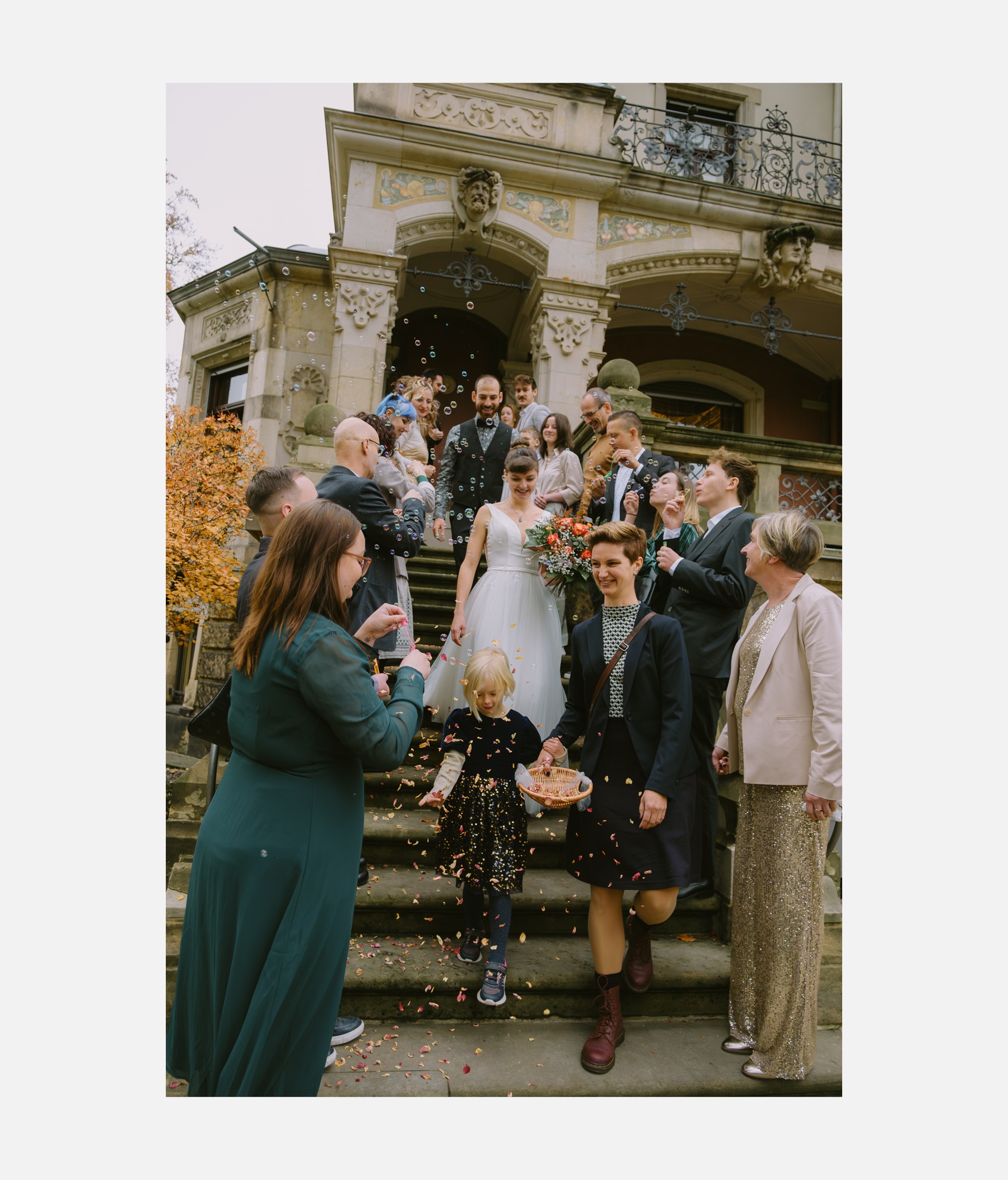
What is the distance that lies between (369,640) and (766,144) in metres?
13.4

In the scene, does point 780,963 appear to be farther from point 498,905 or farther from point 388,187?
point 388,187

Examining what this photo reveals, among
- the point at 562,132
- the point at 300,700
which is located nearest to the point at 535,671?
the point at 300,700

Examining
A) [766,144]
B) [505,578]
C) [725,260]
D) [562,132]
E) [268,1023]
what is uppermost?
[766,144]

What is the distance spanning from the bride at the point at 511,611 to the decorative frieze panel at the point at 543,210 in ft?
23.0

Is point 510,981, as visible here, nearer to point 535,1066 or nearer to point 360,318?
point 535,1066

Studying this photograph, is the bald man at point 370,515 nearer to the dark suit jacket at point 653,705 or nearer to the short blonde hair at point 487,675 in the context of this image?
the short blonde hair at point 487,675

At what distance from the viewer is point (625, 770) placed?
9.62ft

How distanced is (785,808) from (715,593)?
1.03m

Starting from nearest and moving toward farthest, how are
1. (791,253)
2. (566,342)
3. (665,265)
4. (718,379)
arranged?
(566,342) → (665,265) → (791,253) → (718,379)

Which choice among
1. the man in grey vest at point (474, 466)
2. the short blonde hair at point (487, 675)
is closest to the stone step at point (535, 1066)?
the short blonde hair at point (487, 675)

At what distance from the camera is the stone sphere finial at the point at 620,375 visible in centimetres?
590

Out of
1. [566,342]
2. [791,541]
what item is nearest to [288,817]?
[791,541]

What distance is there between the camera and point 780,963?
2.76 m

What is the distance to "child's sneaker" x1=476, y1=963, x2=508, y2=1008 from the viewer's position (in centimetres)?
298
